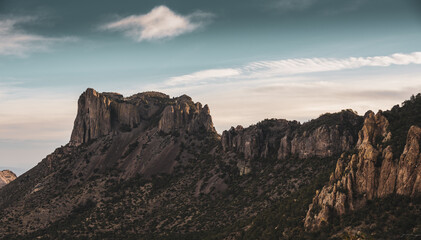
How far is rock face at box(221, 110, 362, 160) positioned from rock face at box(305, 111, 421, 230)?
Answer: 177 feet

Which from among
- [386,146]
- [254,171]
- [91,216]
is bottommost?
[91,216]

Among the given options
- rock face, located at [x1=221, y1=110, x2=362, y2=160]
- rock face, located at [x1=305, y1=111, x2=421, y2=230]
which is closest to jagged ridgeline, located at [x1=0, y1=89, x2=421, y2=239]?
rock face, located at [x1=305, y1=111, x2=421, y2=230]

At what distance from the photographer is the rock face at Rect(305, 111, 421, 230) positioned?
68.0m

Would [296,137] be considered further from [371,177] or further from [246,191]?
[371,177]

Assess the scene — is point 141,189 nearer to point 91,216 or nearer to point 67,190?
point 91,216

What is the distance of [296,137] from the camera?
15512 centimetres

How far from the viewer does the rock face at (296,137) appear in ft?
462

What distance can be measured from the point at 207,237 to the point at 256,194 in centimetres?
3135

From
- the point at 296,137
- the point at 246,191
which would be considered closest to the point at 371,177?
the point at 246,191

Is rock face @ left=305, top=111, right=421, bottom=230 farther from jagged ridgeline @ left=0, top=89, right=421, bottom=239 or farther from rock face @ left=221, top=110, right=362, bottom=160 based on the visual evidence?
rock face @ left=221, top=110, right=362, bottom=160

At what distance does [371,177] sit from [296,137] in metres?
80.9

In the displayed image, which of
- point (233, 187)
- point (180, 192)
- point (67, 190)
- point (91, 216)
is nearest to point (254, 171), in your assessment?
point (233, 187)

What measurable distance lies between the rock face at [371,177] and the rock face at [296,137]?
54061 mm

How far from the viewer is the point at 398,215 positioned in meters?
65.1
